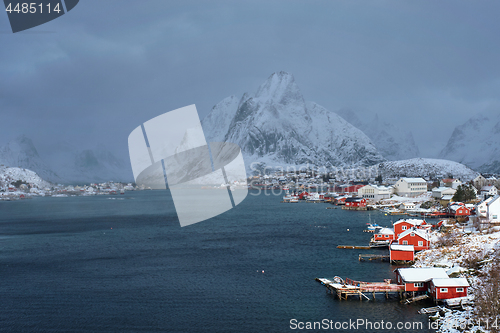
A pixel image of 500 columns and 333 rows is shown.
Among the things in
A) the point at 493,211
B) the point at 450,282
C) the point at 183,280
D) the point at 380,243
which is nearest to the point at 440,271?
the point at 450,282

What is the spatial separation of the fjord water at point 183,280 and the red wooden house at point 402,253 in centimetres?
123

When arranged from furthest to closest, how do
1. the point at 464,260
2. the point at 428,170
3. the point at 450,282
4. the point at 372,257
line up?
the point at 428,170 < the point at 372,257 < the point at 464,260 < the point at 450,282

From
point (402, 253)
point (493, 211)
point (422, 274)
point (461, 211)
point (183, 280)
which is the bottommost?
point (461, 211)

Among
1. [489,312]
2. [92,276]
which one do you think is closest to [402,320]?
[489,312]

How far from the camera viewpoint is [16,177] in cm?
16225

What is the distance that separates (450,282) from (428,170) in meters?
112

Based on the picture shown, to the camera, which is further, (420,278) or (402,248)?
(402,248)

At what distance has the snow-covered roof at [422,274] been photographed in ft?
58.4

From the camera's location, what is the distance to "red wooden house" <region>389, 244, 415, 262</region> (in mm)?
23844

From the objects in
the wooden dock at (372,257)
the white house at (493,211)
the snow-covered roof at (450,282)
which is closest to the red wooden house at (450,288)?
the snow-covered roof at (450,282)

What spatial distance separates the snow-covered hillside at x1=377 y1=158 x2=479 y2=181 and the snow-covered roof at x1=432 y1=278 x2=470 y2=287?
101843 millimetres

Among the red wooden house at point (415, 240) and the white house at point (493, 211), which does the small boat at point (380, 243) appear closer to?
the red wooden house at point (415, 240)

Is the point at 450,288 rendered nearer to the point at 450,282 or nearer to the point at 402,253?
the point at 450,282

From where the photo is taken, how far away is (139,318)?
16.4m
